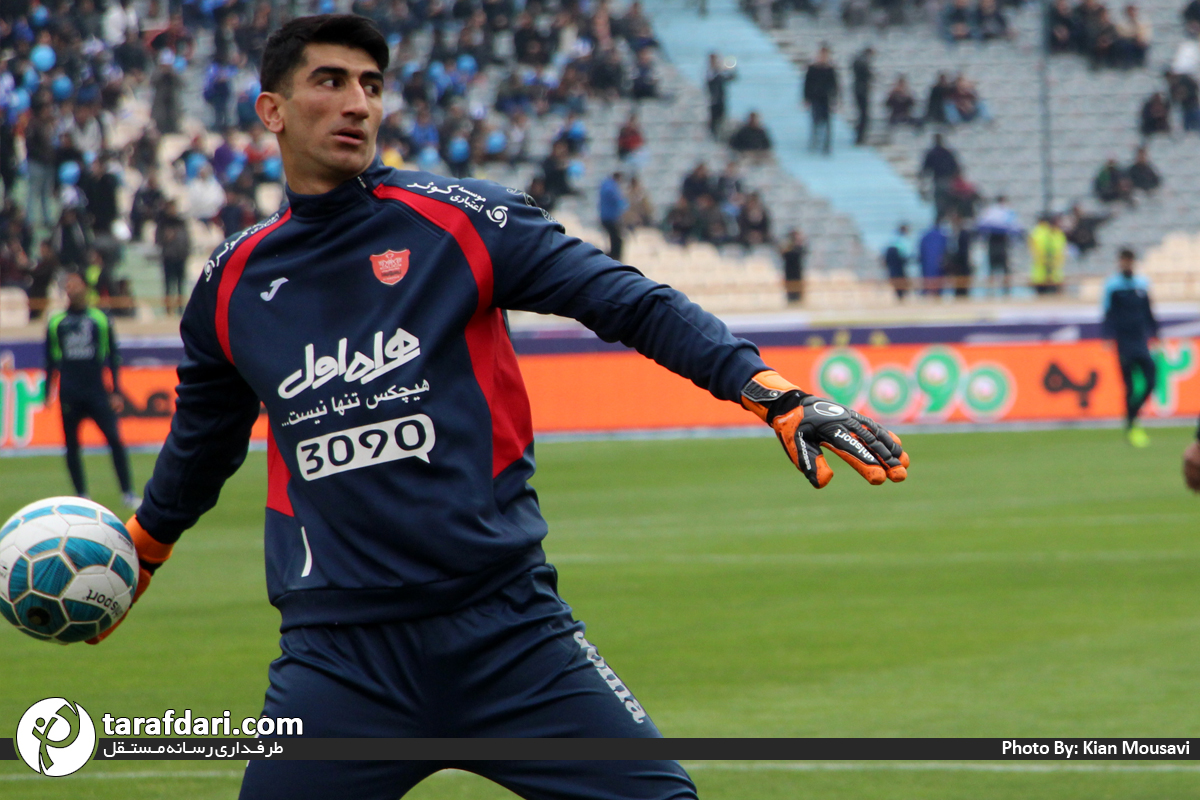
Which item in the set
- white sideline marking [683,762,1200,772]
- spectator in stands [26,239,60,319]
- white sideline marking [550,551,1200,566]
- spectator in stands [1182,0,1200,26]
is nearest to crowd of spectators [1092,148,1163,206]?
spectator in stands [1182,0,1200,26]

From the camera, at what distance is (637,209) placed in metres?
30.8

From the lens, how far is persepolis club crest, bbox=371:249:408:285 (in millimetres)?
3504

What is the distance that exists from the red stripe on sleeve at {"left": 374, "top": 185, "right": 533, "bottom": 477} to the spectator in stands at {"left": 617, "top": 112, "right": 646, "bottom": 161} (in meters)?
30.1

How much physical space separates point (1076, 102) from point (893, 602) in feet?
89.1

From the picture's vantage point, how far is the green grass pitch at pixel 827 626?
21.9 feet

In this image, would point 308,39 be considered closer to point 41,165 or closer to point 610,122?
point 41,165

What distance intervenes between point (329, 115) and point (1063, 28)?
3437 centimetres

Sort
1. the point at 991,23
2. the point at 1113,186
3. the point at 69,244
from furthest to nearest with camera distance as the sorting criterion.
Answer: the point at 991,23 → the point at 1113,186 → the point at 69,244

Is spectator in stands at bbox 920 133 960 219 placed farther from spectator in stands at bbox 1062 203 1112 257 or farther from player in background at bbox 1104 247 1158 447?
player in background at bbox 1104 247 1158 447

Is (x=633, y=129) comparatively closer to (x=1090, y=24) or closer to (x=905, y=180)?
(x=905, y=180)

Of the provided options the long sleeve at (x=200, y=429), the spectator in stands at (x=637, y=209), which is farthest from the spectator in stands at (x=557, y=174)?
the long sleeve at (x=200, y=429)

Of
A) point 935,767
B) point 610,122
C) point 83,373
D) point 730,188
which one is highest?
point 610,122

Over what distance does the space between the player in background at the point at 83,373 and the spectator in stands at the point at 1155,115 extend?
23.6 meters

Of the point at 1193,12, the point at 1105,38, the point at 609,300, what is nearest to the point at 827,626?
the point at 609,300
